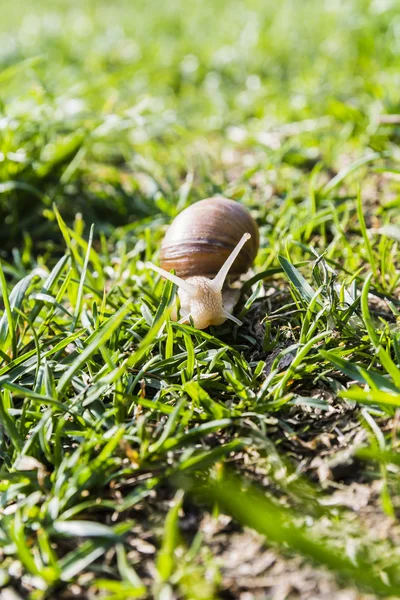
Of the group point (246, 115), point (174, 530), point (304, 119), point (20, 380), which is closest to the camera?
point (174, 530)

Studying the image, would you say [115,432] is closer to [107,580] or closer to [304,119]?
[107,580]

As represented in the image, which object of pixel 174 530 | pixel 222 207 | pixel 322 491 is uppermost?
pixel 222 207

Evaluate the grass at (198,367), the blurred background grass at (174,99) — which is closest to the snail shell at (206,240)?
the grass at (198,367)

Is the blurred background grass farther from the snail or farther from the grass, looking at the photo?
the snail

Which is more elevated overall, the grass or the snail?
the snail

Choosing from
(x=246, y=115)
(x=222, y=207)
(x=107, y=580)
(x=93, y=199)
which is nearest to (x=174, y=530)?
(x=107, y=580)

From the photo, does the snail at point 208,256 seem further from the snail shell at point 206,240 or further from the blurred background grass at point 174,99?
the blurred background grass at point 174,99

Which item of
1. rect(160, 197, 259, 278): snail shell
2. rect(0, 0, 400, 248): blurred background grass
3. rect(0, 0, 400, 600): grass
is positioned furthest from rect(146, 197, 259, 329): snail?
rect(0, 0, 400, 248): blurred background grass
